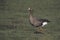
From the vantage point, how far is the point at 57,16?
56.8 ft

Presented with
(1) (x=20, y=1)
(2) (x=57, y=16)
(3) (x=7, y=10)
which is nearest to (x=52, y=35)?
(2) (x=57, y=16)

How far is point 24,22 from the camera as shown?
15625 mm

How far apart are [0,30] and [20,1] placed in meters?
9.93

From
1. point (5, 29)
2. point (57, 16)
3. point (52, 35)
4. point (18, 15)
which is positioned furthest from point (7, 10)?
point (52, 35)

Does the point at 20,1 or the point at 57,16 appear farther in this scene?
the point at 20,1

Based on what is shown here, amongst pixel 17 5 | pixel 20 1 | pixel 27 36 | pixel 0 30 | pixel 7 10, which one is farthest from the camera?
pixel 20 1

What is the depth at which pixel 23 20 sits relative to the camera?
16203mm

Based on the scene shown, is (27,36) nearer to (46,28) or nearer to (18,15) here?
(46,28)

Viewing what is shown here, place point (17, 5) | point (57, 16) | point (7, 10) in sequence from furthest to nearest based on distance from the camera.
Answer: point (17, 5) < point (7, 10) < point (57, 16)

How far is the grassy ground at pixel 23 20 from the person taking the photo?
13125 millimetres

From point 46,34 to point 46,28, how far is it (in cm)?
92

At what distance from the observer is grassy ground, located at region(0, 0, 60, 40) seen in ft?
43.1

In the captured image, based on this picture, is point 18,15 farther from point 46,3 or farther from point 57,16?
point 46,3

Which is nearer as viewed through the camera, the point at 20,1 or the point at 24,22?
the point at 24,22
